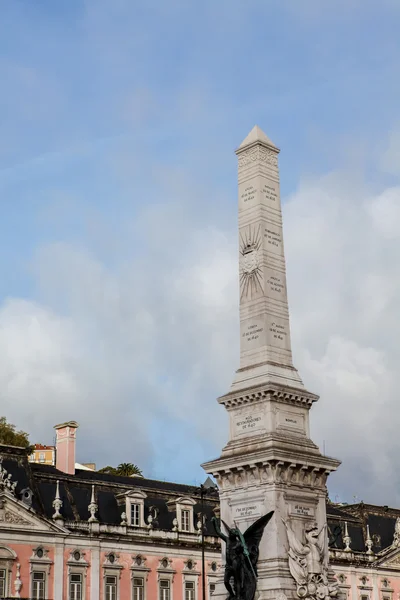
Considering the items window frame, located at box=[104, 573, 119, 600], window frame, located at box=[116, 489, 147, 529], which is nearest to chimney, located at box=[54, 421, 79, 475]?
window frame, located at box=[116, 489, 147, 529]

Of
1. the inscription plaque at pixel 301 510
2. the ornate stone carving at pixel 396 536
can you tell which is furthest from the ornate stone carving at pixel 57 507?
the ornate stone carving at pixel 396 536

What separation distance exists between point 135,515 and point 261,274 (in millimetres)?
26213

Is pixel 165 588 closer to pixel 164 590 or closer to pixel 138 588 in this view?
pixel 164 590

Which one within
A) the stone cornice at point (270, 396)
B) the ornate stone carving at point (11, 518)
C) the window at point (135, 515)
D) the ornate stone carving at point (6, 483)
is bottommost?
the ornate stone carving at point (11, 518)

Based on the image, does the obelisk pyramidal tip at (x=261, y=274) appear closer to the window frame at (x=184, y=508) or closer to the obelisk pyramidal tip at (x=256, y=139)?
the obelisk pyramidal tip at (x=256, y=139)

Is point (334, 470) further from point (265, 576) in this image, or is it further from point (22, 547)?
point (22, 547)

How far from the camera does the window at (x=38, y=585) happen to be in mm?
52031

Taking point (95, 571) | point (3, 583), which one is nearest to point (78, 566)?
point (95, 571)

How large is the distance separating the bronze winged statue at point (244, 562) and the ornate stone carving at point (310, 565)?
979 millimetres

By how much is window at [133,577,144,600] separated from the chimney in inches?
317

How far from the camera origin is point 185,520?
60781 mm

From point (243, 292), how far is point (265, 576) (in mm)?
10084

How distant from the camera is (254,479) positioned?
33969 millimetres

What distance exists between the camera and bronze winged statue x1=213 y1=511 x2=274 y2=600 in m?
32.5
